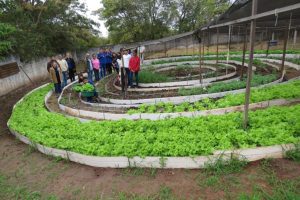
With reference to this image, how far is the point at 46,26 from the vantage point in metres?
20.6

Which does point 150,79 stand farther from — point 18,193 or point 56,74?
point 18,193

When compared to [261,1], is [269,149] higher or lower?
lower

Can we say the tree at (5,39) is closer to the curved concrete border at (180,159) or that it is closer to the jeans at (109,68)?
the jeans at (109,68)

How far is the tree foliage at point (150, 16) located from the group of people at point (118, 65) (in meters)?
19.2

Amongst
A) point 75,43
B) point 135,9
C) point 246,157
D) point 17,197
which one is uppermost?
point 135,9

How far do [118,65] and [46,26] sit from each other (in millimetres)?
11815

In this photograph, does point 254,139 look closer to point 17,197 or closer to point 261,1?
point 17,197

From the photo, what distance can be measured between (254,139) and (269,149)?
0.33 metres

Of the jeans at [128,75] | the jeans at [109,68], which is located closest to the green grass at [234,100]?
the jeans at [128,75]

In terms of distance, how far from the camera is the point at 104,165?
5430 mm

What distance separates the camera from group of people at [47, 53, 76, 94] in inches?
437

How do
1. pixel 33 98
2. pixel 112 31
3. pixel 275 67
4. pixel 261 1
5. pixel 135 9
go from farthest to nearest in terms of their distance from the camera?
pixel 112 31 < pixel 135 9 < pixel 275 67 < pixel 33 98 < pixel 261 1

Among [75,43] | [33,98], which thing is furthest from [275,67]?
[75,43]

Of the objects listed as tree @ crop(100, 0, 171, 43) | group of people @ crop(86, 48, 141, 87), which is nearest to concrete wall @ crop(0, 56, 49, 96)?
group of people @ crop(86, 48, 141, 87)
